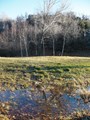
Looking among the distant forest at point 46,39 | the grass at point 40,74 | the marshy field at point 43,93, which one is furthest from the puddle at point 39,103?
the distant forest at point 46,39

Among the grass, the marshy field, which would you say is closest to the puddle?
the marshy field

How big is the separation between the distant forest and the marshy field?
24.7 m

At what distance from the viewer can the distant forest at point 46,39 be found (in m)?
43.5

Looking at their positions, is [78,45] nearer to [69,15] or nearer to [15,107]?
[69,15]

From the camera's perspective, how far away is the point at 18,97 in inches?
439

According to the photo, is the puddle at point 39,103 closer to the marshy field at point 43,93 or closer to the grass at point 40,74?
the marshy field at point 43,93

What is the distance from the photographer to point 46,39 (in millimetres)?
45219

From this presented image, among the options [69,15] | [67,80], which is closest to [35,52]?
[69,15]

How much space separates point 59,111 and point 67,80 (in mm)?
5372

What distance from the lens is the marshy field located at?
363 inches

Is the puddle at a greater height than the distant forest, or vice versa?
the puddle

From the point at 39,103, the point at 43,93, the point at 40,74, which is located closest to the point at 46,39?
the point at 40,74

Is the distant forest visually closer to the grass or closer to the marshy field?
the grass

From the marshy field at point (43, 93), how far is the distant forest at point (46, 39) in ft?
81.0
